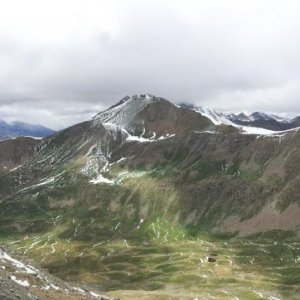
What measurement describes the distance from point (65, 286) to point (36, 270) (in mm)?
5816

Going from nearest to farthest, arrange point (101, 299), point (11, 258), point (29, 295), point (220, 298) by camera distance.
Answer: point (29, 295), point (11, 258), point (101, 299), point (220, 298)

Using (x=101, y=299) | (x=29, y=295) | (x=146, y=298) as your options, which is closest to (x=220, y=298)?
(x=146, y=298)

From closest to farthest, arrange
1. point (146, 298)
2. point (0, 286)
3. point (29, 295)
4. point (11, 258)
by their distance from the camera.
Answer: point (0, 286) < point (29, 295) < point (11, 258) < point (146, 298)

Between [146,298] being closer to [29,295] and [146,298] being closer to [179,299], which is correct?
[179,299]

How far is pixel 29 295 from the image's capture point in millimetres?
66938

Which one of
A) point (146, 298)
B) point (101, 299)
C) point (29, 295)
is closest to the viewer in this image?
point (29, 295)

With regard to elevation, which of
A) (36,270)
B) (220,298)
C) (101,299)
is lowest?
(220,298)

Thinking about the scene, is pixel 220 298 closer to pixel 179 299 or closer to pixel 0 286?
pixel 179 299

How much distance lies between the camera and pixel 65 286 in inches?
3602

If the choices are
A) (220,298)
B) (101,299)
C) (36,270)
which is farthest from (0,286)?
(220,298)

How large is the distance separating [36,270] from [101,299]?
1388 cm

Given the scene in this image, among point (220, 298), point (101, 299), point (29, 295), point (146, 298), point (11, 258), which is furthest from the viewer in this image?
point (220, 298)

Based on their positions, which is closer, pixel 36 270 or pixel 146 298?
pixel 36 270

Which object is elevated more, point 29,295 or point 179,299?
point 29,295
